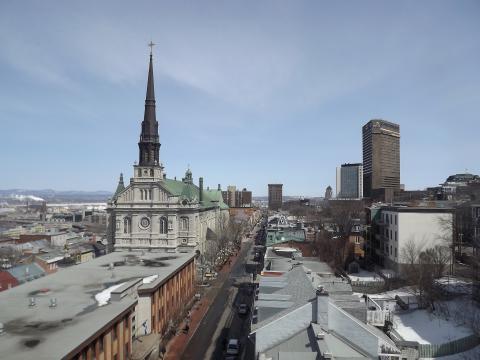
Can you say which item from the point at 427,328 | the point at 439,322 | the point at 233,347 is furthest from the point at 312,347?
the point at 439,322

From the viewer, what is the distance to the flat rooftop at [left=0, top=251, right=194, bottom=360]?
21188 mm

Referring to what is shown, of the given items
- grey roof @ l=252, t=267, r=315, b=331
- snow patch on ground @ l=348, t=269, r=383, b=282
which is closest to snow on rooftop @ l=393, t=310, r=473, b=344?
grey roof @ l=252, t=267, r=315, b=331

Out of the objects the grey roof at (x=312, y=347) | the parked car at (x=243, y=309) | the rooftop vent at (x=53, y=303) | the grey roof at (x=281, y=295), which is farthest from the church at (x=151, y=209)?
the grey roof at (x=312, y=347)

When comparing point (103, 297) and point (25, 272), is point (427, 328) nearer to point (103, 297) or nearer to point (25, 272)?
point (103, 297)

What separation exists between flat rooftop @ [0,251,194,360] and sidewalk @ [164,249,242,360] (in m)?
6.39

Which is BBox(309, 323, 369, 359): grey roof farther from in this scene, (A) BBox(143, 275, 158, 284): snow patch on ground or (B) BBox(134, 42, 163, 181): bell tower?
(B) BBox(134, 42, 163, 181): bell tower

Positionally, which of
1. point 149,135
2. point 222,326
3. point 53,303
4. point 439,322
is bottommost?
point 222,326

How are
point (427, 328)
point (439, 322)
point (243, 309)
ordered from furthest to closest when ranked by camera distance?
point (243, 309) < point (439, 322) < point (427, 328)

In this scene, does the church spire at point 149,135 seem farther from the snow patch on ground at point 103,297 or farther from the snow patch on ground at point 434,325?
the snow patch on ground at point 434,325

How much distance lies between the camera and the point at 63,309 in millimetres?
27609

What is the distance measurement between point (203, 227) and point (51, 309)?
6134 cm

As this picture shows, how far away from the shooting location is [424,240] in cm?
5447

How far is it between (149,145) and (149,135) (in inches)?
74.4

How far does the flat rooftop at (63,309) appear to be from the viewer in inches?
834
